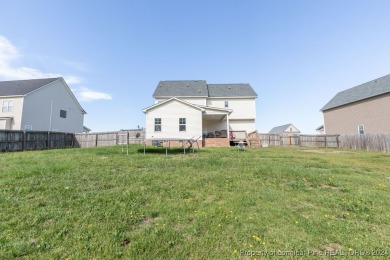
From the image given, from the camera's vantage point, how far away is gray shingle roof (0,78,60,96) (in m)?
22.0

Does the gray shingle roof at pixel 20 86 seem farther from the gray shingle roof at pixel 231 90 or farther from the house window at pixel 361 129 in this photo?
the house window at pixel 361 129

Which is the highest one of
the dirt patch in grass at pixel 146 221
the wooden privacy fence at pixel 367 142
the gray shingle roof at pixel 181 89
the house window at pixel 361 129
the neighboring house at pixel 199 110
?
the gray shingle roof at pixel 181 89

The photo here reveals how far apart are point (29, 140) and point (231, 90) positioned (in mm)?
26173

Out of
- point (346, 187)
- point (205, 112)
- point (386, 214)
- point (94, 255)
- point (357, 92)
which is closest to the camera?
point (94, 255)

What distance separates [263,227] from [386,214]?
9.55ft

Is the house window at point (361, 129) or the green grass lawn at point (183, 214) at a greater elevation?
the house window at point (361, 129)

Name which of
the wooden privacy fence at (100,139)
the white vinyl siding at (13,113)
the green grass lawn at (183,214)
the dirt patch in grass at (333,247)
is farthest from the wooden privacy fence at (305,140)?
the white vinyl siding at (13,113)

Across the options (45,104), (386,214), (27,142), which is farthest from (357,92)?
(45,104)

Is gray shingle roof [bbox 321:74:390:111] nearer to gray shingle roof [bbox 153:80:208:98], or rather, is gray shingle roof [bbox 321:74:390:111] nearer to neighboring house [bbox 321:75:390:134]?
neighboring house [bbox 321:75:390:134]

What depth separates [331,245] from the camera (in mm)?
2805

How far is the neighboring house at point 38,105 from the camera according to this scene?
21188 mm

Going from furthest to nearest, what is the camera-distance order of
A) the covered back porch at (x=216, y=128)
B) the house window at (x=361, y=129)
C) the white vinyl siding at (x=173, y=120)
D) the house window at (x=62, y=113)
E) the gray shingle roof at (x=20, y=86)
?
the house window at (x=62, y=113) < the gray shingle roof at (x=20, y=86) < the house window at (x=361, y=129) < the covered back porch at (x=216, y=128) < the white vinyl siding at (x=173, y=120)

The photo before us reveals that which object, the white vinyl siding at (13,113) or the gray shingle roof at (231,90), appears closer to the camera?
the white vinyl siding at (13,113)

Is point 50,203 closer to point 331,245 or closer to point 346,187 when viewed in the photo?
point 331,245
